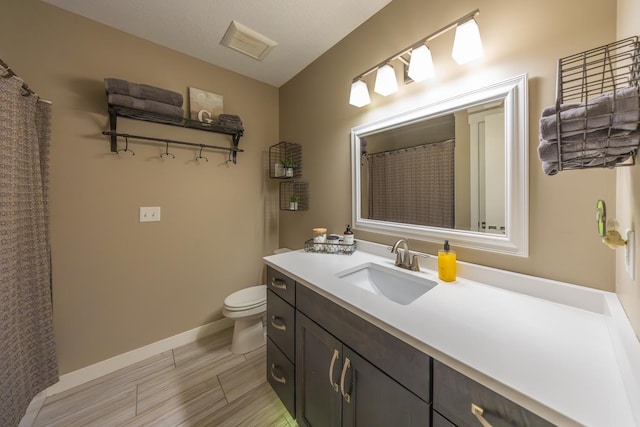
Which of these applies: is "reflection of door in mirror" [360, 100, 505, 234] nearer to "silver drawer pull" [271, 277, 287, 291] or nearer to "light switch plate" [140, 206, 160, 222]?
A: "silver drawer pull" [271, 277, 287, 291]

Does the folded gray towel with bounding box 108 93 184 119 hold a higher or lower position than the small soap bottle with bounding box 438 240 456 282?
higher

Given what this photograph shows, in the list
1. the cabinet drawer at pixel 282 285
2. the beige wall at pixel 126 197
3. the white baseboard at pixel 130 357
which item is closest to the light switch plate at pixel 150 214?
the beige wall at pixel 126 197

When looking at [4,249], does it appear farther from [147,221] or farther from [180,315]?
[180,315]

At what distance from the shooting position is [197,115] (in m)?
1.91

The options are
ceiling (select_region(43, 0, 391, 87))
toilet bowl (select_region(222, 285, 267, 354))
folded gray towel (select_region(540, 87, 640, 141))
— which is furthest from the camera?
toilet bowl (select_region(222, 285, 267, 354))

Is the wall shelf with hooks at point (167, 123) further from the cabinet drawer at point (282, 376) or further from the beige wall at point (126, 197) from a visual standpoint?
the cabinet drawer at point (282, 376)

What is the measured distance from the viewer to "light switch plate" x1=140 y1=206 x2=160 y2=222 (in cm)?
175

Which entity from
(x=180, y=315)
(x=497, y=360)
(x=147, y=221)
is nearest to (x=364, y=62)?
(x=497, y=360)

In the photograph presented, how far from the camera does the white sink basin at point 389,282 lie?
111 cm

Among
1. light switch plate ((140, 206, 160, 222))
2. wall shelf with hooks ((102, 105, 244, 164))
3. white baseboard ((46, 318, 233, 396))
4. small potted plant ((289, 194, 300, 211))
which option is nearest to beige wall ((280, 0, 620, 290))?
small potted plant ((289, 194, 300, 211))

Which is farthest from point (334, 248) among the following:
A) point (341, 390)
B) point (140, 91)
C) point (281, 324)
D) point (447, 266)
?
point (140, 91)

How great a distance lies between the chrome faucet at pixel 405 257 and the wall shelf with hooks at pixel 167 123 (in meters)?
1.64

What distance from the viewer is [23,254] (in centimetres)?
121

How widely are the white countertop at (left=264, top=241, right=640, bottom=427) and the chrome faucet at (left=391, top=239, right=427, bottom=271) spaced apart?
14cm
